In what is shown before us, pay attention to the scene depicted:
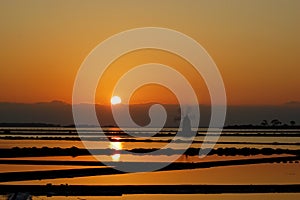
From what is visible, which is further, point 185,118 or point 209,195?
point 185,118

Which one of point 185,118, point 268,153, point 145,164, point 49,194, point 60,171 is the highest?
point 185,118

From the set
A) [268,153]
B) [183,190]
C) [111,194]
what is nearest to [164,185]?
[183,190]

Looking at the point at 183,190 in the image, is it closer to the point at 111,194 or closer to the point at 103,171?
the point at 111,194

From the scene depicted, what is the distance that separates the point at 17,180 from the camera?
19.2 metres

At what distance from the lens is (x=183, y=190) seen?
55.9ft

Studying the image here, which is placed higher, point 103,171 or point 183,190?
point 103,171

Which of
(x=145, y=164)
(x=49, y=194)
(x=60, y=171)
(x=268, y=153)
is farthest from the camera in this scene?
(x=268, y=153)

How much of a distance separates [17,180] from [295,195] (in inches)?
361

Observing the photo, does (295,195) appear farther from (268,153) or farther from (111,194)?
(268,153)

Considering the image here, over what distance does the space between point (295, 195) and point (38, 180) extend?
8.56m

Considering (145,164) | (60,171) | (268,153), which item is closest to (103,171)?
(60,171)

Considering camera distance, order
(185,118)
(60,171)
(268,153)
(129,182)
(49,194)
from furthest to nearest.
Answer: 1. (185,118)
2. (268,153)
3. (60,171)
4. (129,182)
5. (49,194)

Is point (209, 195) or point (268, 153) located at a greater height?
point (268, 153)

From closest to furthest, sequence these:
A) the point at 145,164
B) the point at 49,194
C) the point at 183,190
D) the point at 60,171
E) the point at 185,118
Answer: the point at 49,194 < the point at 183,190 < the point at 60,171 < the point at 145,164 < the point at 185,118
